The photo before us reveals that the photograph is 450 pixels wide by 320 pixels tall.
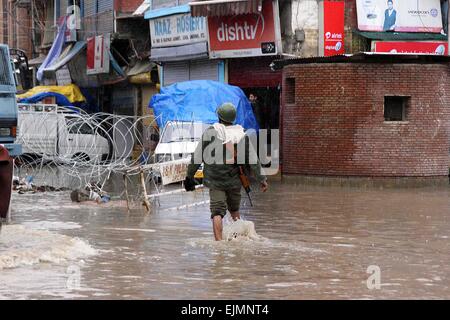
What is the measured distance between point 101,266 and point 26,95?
1060 inches

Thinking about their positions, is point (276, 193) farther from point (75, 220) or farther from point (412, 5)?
point (412, 5)

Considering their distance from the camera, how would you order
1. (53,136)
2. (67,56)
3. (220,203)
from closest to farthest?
(220,203) < (53,136) < (67,56)

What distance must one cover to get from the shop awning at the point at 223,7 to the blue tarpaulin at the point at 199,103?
254cm

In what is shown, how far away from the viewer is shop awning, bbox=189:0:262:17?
2620 cm

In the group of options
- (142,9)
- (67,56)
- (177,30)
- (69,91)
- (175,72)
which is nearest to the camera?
(177,30)

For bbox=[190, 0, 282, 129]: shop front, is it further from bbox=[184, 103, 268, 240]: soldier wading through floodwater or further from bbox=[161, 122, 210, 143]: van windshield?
bbox=[184, 103, 268, 240]: soldier wading through floodwater

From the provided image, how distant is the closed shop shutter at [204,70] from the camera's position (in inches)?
1152

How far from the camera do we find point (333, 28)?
25922 millimetres

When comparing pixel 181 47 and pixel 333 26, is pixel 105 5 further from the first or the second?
pixel 333 26

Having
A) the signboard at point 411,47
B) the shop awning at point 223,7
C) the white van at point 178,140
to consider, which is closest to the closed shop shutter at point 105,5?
the shop awning at point 223,7

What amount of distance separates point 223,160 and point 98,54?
83.0 ft

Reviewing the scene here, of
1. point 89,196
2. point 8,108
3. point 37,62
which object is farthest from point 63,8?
point 89,196

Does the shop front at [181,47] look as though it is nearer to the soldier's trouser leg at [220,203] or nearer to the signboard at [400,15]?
the signboard at [400,15]

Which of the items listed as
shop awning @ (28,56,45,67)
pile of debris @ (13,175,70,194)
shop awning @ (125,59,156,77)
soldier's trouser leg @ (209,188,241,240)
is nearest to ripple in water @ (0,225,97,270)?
soldier's trouser leg @ (209,188,241,240)
